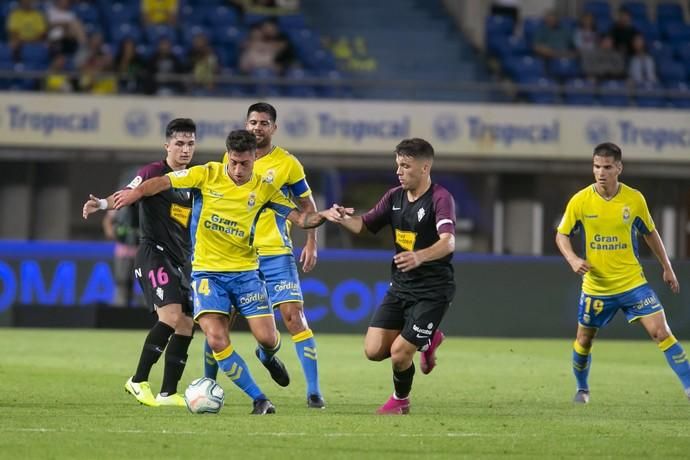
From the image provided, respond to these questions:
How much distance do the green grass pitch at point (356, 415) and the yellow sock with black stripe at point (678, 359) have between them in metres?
0.22

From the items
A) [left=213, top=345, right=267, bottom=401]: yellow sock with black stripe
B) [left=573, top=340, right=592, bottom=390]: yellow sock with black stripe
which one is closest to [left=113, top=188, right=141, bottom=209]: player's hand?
[left=213, top=345, right=267, bottom=401]: yellow sock with black stripe

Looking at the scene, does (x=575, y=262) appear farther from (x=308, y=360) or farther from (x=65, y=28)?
(x=65, y=28)

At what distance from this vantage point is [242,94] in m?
26.2

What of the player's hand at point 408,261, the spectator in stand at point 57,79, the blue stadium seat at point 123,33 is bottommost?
the player's hand at point 408,261

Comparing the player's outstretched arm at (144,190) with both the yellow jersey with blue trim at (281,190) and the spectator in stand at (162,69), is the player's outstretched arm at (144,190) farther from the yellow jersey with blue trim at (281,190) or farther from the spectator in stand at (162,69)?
the spectator in stand at (162,69)

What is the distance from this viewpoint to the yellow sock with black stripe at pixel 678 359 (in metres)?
11.3

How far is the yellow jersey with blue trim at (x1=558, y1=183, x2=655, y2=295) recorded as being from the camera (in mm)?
11523

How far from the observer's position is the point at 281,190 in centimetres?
1064

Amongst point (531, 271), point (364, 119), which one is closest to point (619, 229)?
point (531, 271)

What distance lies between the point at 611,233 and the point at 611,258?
0.69 ft

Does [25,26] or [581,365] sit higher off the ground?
[25,26]

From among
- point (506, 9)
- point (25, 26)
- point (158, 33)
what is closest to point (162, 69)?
point (158, 33)

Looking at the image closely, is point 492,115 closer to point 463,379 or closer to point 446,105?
point 446,105

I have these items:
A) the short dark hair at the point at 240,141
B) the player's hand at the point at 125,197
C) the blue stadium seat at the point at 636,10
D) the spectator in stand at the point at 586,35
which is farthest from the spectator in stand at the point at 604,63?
the player's hand at the point at 125,197
